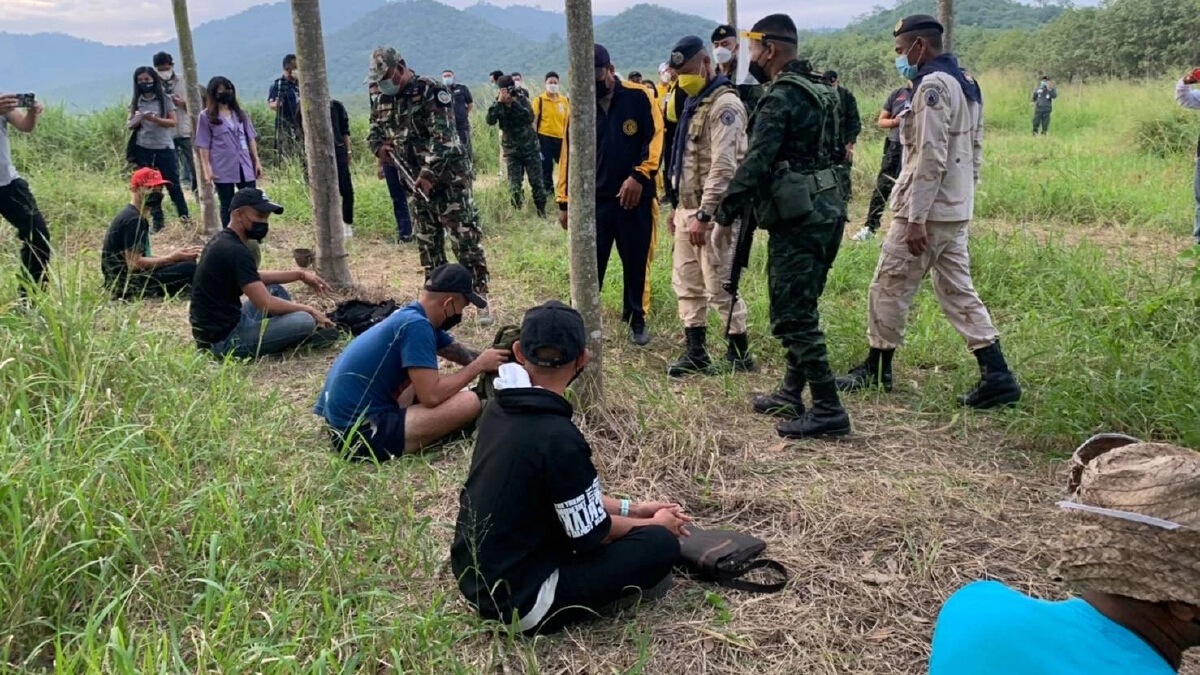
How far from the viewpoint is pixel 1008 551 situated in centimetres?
256

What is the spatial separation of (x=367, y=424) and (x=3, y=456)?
122 centimetres

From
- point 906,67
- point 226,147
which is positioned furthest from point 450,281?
point 226,147

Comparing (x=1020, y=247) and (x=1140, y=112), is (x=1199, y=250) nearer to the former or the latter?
(x=1020, y=247)

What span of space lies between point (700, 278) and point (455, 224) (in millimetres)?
1777

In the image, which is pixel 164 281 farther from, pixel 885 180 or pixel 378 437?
pixel 885 180

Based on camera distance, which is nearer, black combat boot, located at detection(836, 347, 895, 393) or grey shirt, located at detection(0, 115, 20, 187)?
black combat boot, located at detection(836, 347, 895, 393)

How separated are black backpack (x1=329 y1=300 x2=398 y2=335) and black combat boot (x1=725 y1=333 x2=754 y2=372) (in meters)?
2.09

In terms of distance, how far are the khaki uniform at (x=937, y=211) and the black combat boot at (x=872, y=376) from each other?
0.08 metres

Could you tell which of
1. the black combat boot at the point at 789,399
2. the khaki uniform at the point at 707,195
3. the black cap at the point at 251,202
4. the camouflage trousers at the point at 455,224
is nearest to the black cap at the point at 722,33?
the khaki uniform at the point at 707,195

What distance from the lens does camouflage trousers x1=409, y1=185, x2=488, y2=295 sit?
17.0ft

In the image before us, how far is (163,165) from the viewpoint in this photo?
7832 millimetres

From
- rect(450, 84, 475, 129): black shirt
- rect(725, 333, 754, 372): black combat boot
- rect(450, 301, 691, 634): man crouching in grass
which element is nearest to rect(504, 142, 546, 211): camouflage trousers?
rect(450, 84, 475, 129): black shirt

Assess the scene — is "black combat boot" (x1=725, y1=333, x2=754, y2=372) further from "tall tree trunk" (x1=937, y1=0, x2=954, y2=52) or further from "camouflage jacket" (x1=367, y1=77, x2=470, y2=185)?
"tall tree trunk" (x1=937, y1=0, x2=954, y2=52)

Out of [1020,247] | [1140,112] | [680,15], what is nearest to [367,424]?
[1020,247]
